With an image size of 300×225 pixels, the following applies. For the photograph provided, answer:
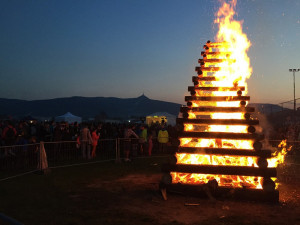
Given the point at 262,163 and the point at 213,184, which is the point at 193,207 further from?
the point at 262,163

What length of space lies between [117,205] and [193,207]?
1.99 meters

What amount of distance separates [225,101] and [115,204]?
4.85m

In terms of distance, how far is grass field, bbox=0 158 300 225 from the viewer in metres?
7.20

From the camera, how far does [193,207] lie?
27.1 feet

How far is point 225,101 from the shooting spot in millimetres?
10477

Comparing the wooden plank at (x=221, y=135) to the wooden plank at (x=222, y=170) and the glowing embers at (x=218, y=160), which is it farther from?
the wooden plank at (x=222, y=170)

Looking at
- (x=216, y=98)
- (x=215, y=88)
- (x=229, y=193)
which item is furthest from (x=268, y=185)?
(x=215, y=88)

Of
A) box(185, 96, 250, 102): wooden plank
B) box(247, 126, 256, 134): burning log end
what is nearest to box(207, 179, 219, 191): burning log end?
box(247, 126, 256, 134): burning log end

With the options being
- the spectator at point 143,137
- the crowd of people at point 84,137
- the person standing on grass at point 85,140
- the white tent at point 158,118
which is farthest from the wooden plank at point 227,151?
the white tent at point 158,118

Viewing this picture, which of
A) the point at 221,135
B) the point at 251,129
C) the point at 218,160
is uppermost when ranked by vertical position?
the point at 251,129

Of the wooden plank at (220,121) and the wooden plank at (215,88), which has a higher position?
the wooden plank at (215,88)

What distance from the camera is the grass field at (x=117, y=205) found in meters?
7.20

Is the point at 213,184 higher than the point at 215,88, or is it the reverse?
the point at 215,88

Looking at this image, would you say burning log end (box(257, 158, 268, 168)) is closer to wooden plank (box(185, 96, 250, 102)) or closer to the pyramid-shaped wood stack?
the pyramid-shaped wood stack
